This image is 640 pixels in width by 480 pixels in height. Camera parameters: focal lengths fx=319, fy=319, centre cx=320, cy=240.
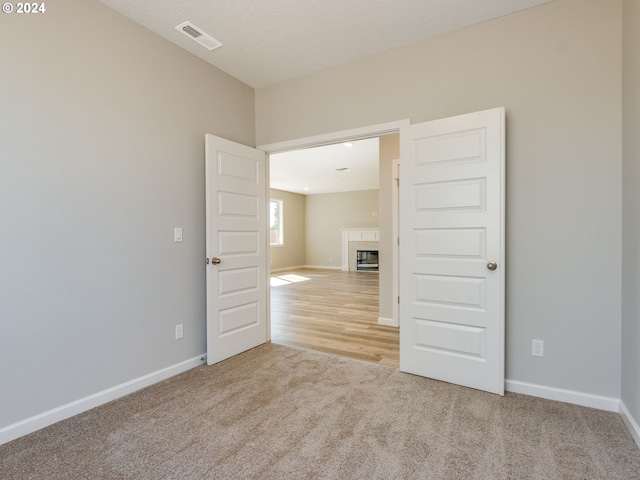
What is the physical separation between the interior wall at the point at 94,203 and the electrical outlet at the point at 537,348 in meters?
2.70

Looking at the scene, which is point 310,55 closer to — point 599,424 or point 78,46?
point 78,46

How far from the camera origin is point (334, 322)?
14.2ft

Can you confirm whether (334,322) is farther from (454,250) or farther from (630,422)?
(630,422)

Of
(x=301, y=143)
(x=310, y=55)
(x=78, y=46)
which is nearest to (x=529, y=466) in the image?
(x=301, y=143)

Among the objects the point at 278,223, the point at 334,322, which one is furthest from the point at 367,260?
the point at 334,322

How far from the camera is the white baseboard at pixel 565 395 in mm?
2074

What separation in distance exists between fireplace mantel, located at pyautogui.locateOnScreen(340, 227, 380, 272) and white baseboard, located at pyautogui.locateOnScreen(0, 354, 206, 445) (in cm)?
851

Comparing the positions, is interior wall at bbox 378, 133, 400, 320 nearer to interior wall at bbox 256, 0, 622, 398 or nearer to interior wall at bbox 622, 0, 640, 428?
interior wall at bbox 256, 0, 622, 398

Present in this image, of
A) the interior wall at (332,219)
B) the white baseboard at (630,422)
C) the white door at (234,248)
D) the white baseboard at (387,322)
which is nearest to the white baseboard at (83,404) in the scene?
the white door at (234,248)

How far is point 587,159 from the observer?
2.11 meters

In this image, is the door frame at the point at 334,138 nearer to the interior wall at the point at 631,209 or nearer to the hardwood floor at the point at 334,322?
the hardwood floor at the point at 334,322

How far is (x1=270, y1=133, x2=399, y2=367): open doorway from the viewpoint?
382 cm

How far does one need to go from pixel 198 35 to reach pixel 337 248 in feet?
30.4

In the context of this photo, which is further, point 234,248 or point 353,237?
point 353,237
